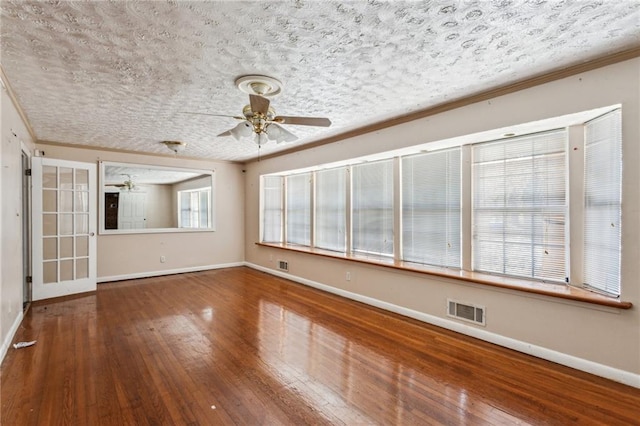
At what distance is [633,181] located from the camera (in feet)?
7.45

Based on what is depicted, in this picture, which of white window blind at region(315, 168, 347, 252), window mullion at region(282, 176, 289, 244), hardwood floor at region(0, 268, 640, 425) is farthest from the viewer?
window mullion at region(282, 176, 289, 244)

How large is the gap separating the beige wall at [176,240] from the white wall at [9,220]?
1948mm

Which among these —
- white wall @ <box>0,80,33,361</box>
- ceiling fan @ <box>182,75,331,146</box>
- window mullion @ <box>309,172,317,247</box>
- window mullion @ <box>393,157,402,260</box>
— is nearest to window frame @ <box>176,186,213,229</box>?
window mullion @ <box>309,172,317,247</box>

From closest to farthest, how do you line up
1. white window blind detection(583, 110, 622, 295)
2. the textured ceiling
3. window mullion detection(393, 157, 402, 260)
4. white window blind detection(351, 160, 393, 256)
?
the textured ceiling → white window blind detection(583, 110, 622, 295) → window mullion detection(393, 157, 402, 260) → white window blind detection(351, 160, 393, 256)

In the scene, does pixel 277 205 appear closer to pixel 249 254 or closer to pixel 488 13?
pixel 249 254

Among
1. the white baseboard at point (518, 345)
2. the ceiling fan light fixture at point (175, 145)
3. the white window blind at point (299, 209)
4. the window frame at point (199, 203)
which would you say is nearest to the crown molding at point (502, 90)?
the white window blind at point (299, 209)

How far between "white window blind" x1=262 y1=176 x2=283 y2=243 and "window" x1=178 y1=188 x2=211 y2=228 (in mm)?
1249

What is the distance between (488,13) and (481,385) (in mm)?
2506

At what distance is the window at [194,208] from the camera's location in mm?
6578

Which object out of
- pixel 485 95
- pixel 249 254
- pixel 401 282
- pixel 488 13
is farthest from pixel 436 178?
pixel 249 254

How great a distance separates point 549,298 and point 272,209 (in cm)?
508

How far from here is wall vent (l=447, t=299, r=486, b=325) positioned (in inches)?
124

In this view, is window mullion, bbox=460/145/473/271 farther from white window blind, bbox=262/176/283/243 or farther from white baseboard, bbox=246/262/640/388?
white window blind, bbox=262/176/283/243

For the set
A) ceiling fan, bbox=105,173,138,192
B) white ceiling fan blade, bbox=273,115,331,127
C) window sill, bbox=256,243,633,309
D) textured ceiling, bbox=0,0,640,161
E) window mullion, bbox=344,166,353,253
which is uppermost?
textured ceiling, bbox=0,0,640,161
